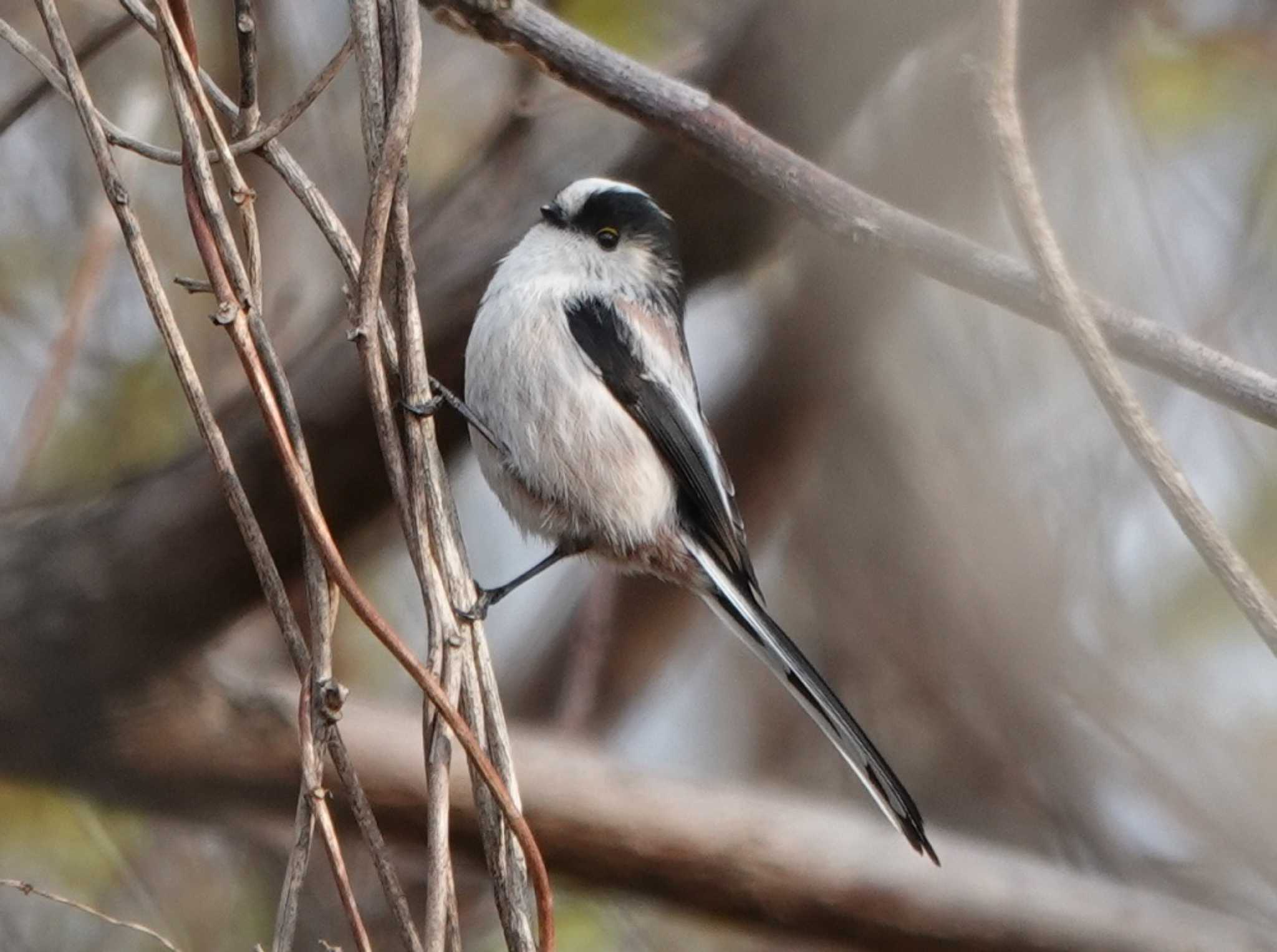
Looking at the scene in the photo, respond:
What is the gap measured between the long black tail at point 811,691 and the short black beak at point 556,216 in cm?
57

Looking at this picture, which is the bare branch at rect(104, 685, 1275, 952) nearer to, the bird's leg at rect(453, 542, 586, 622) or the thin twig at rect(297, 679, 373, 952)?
the bird's leg at rect(453, 542, 586, 622)

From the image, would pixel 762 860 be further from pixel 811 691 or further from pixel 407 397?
pixel 407 397

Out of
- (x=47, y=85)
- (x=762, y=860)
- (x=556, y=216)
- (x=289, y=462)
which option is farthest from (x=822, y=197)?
(x=762, y=860)

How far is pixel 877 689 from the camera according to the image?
338 centimetres

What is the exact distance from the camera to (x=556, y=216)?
7.34 ft

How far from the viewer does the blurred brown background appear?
2389 mm

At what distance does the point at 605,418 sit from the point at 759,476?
1.34 metres

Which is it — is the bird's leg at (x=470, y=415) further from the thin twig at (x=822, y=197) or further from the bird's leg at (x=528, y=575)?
the thin twig at (x=822, y=197)

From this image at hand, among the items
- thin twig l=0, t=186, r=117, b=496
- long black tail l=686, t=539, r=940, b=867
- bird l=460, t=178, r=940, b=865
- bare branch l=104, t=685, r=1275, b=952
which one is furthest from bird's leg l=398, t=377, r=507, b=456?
thin twig l=0, t=186, r=117, b=496

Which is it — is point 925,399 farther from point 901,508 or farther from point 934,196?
point 934,196

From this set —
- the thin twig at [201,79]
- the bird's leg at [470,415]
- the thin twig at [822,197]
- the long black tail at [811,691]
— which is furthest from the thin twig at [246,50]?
the long black tail at [811,691]

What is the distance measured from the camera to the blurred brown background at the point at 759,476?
2.39 meters

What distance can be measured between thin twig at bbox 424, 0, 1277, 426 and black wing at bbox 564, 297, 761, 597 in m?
0.64

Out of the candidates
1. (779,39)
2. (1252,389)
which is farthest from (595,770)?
(1252,389)
